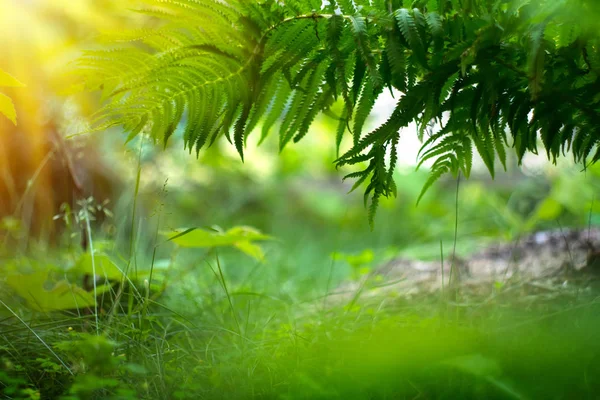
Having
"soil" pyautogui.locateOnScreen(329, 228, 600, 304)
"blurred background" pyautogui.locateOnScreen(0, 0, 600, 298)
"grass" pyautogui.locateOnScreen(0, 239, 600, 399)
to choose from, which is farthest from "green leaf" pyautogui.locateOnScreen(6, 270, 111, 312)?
"soil" pyautogui.locateOnScreen(329, 228, 600, 304)

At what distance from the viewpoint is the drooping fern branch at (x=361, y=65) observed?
0.94 m

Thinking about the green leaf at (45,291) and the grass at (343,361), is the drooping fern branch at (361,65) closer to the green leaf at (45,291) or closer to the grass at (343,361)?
the grass at (343,361)

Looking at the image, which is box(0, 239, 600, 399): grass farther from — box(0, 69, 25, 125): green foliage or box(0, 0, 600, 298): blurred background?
box(0, 69, 25, 125): green foliage

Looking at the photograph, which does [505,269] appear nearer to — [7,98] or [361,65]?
[361,65]

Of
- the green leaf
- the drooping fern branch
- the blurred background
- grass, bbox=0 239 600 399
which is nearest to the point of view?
grass, bbox=0 239 600 399

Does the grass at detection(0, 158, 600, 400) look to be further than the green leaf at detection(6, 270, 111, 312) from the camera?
No

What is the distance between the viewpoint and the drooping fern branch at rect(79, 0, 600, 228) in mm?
937

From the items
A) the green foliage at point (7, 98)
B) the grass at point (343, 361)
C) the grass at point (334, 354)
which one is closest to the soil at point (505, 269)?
the grass at point (334, 354)

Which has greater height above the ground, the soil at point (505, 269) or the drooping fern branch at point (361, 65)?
the drooping fern branch at point (361, 65)

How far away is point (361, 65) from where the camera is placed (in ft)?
3.36

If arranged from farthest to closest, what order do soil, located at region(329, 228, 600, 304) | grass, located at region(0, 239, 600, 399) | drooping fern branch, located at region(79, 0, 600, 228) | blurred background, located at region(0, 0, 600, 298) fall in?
blurred background, located at region(0, 0, 600, 298) < soil, located at region(329, 228, 600, 304) < drooping fern branch, located at region(79, 0, 600, 228) < grass, located at region(0, 239, 600, 399)

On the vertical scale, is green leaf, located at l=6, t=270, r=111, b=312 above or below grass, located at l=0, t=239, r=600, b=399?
above

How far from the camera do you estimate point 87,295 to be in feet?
4.15

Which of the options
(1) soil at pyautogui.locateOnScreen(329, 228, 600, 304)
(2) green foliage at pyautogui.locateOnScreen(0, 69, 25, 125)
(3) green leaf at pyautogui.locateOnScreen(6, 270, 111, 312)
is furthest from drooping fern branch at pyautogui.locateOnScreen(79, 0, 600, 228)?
(1) soil at pyautogui.locateOnScreen(329, 228, 600, 304)
